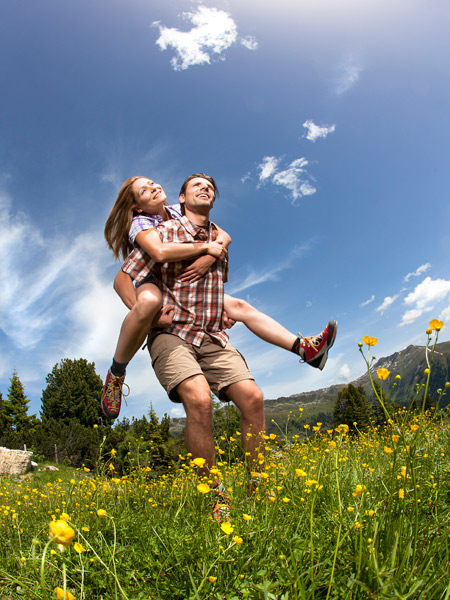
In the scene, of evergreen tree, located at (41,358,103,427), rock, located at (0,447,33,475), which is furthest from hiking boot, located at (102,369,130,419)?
evergreen tree, located at (41,358,103,427)

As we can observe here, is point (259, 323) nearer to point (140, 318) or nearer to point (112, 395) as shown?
point (140, 318)

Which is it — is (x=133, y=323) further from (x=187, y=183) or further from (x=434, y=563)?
(x=434, y=563)

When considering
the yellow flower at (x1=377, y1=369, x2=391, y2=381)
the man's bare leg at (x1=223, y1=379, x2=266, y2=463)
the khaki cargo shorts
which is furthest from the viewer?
the man's bare leg at (x1=223, y1=379, x2=266, y2=463)

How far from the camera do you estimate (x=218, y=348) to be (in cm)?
337

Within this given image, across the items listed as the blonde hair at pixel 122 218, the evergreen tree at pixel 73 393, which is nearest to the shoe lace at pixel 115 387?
the blonde hair at pixel 122 218

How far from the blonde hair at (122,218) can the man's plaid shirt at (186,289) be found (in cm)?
50

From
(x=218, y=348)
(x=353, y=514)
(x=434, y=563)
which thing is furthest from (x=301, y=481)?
(x=218, y=348)

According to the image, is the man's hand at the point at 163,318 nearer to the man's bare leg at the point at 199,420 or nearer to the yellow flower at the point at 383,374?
the man's bare leg at the point at 199,420

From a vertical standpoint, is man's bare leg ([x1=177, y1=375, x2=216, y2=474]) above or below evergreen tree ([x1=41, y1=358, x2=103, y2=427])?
below

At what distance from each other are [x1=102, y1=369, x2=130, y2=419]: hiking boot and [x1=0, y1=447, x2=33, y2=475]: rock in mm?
20443

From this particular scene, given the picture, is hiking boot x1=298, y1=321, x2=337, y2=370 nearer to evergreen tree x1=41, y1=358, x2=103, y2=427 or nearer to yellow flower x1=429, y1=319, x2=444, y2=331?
yellow flower x1=429, y1=319, x2=444, y2=331

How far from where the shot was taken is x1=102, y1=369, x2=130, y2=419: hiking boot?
383cm

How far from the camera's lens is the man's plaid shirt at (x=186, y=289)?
329 cm

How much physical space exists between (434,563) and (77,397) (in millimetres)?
49335
